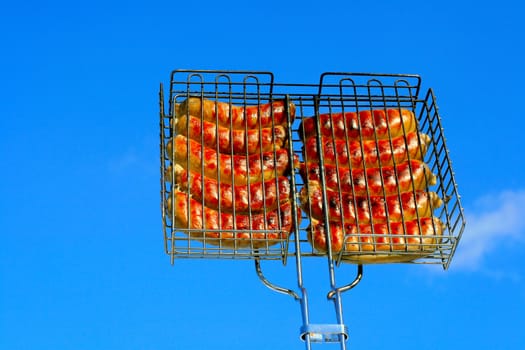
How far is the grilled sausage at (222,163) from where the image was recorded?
25.0 ft

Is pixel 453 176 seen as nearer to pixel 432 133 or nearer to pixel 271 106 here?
pixel 432 133

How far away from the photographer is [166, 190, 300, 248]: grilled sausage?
714cm

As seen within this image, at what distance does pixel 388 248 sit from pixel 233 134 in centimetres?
162

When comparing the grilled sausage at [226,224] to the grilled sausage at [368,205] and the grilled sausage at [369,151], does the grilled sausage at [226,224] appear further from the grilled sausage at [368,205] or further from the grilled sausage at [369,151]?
the grilled sausage at [369,151]

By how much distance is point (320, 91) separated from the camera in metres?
8.43

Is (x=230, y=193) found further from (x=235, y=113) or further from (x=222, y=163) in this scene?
(x=235, y=113)

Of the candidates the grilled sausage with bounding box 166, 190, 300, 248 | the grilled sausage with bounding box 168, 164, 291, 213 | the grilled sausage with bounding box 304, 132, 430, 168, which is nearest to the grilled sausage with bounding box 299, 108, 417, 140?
the grilled sausage with bounding box 304, 132, 430, 168

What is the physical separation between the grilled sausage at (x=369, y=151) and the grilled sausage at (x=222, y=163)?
1.29ft

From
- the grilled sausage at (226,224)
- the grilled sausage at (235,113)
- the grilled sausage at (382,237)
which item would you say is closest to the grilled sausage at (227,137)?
the grilled sausage at (235,113)

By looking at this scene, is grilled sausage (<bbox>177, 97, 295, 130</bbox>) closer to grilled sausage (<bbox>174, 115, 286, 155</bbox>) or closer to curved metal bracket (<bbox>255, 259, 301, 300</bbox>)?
grilled sausage (<bbox>174, 115, 286, 155</bbox>)

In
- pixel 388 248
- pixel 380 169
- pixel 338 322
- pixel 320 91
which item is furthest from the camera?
pixel 320 91

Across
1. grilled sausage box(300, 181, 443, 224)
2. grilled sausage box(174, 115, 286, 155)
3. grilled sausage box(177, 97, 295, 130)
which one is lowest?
grilled sausage box(300, 181, 443, 224)

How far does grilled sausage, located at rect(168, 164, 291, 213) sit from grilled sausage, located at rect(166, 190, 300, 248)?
0.20 ft

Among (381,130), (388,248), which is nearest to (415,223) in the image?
(388,248)
